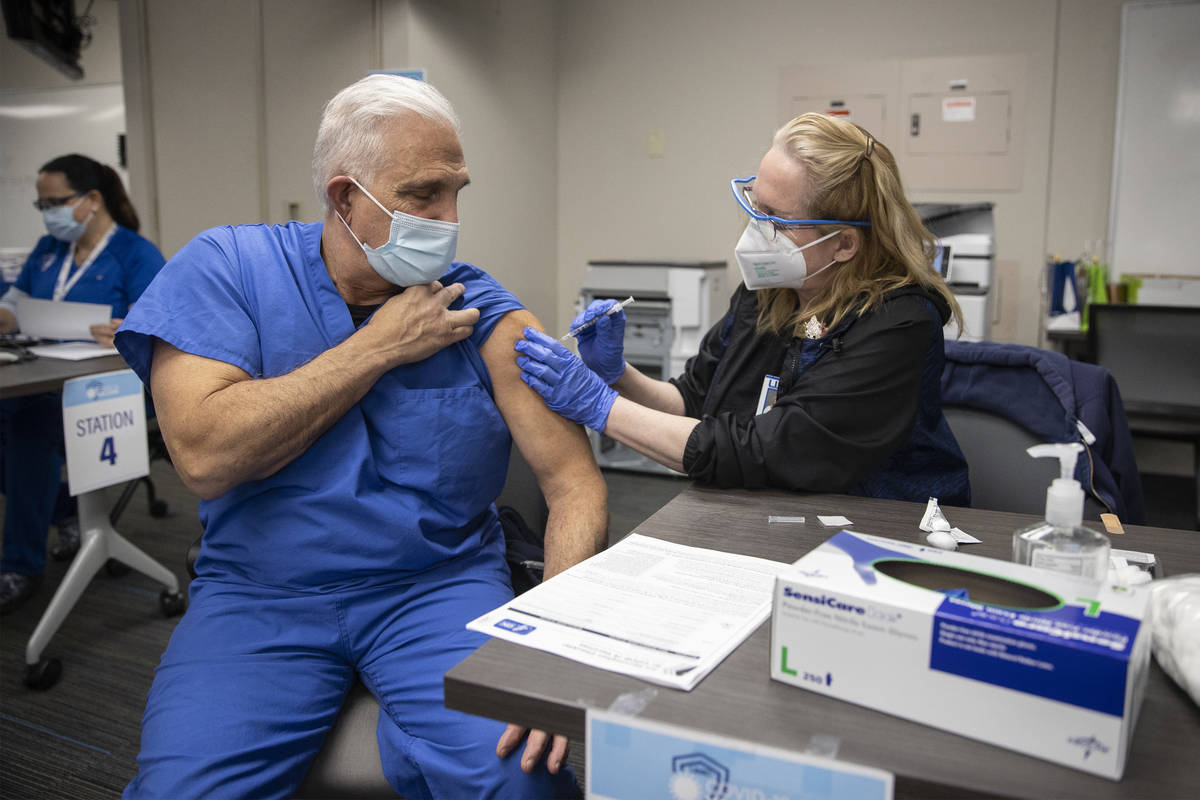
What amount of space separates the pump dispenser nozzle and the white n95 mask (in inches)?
29.6

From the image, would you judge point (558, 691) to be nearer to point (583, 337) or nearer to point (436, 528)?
point (436, 528)

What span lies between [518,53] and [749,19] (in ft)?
4.00

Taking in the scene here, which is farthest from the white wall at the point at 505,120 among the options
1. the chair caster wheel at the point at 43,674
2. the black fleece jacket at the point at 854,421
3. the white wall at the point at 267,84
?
the black fleece jacket at the point at 854,421

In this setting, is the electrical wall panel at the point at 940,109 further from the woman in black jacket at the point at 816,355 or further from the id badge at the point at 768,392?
the id badge at the point at 768,392

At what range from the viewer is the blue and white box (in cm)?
62

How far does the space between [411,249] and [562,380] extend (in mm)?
301

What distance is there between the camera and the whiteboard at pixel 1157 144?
3887 mm

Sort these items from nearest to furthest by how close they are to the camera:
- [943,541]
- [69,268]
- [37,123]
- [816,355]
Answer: [943,541]
[816,355]
[69,268]
[37,123]

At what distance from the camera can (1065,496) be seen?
79 centimetres

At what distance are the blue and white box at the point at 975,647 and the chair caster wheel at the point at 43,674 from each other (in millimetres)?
2181

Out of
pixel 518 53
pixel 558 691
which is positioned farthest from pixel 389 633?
pixel 518 53

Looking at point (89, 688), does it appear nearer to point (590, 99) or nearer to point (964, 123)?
point (590, 99)

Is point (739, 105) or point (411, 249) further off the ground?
point (739, 105)

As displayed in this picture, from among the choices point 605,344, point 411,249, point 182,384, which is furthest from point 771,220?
point 182,384
